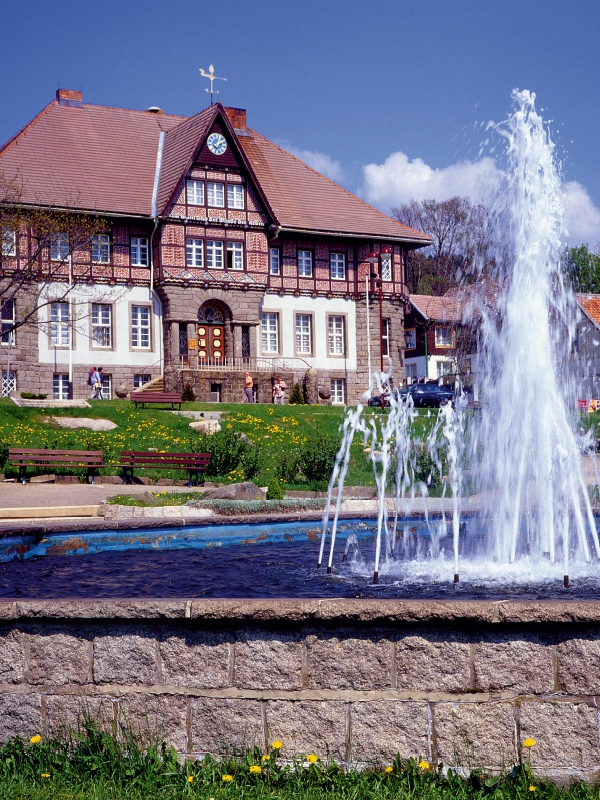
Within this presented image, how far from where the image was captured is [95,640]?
175 inches

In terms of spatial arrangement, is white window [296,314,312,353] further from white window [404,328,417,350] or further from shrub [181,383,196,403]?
white window [404,328,417,350]

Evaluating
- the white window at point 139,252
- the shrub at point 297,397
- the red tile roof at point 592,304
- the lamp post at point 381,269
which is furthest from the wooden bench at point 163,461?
the red tile roof at point 592,304

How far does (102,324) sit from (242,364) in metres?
6.47

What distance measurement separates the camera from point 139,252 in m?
40.7

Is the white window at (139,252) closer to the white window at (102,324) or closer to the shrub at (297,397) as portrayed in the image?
the white window at (102,324)

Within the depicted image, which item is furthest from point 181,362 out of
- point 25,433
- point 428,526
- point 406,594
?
point 406,594

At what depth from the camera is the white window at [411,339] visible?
69188 mm

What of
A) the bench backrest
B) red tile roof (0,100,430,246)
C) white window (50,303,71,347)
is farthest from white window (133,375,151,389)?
the bench backrest

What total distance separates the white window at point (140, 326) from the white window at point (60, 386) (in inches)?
134

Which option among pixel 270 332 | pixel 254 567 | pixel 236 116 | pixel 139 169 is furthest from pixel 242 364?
pixel 254 567

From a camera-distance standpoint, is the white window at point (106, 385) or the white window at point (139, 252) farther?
the white window at point (139, 252)

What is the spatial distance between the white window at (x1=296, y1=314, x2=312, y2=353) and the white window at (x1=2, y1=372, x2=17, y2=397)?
13.2m

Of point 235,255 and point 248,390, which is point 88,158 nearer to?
point 235,255

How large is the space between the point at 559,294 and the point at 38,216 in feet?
88.7
